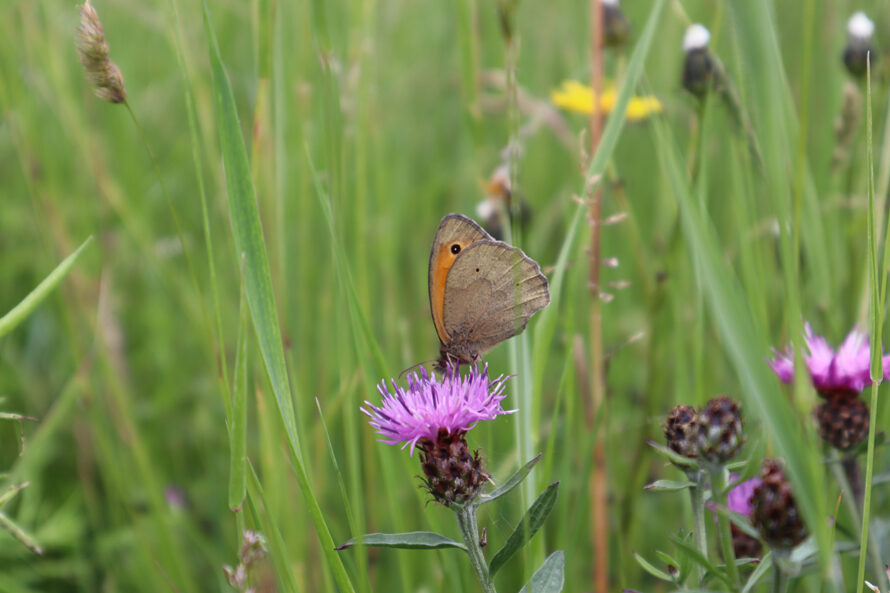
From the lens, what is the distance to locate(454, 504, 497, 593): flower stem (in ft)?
2.33

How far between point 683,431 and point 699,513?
9 cm

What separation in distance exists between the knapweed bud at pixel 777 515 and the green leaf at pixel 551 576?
0.58ft

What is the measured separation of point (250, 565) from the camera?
69 centimetres

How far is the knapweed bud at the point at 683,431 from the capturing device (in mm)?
734

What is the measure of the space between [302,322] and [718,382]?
0.89 meters

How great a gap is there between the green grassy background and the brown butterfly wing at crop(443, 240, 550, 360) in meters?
0.11

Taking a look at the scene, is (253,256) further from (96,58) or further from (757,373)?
(757,373)

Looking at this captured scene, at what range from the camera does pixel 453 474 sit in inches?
30.4

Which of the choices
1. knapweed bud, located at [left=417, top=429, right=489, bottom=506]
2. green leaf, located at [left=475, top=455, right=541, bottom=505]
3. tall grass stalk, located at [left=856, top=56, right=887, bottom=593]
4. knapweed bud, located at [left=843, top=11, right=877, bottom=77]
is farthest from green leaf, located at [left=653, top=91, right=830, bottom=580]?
knapweed bud, located at [left=843, top=11, right=877, bottom=77]

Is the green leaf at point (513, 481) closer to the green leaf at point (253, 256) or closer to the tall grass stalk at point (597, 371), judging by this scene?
the green leaf at point (253, 256)

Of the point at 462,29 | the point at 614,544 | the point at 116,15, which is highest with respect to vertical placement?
the point at 116,15

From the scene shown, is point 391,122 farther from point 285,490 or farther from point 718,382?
point 285,490

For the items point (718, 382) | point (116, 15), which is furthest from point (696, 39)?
point (116, 15)

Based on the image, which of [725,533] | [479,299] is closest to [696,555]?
[725,533]
